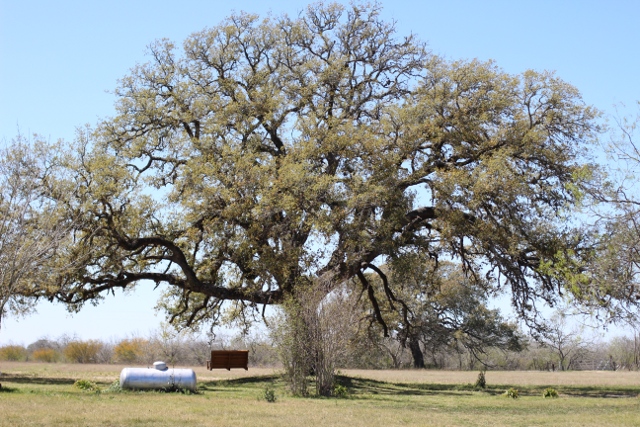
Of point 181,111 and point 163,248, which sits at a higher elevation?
point 181,111

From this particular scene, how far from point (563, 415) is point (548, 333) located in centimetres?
1449

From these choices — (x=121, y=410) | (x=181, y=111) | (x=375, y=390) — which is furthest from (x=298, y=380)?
(x=181, y=111)

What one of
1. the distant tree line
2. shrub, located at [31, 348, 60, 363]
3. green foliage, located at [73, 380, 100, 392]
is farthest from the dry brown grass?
shrub, located at [31, 348, 60, 363]

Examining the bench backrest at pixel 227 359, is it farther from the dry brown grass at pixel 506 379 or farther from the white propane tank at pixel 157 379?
the white propane tank at pixel 157 379

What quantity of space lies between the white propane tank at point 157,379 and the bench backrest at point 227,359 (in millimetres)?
9222

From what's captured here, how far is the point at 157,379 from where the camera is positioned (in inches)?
791

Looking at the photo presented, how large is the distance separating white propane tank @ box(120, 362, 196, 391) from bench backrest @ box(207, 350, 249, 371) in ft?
30.3

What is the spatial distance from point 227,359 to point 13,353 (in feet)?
105

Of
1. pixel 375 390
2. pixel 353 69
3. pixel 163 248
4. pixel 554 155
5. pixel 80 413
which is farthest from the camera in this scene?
pixel 353 69

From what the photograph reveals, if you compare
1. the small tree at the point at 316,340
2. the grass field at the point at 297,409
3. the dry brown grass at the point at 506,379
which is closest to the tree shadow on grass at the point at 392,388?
the grass field at the point at 297,409

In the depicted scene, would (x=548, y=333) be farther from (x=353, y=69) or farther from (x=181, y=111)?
(x=181, y=111)

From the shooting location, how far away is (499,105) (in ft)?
90.7

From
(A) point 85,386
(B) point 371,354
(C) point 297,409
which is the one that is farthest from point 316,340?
(B) point 371,354

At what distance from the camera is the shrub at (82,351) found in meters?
50.8
